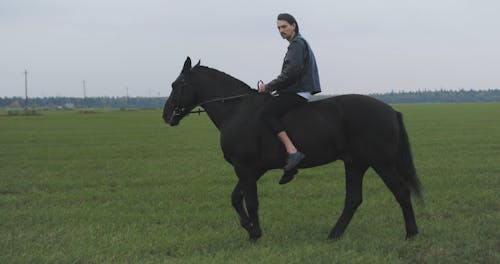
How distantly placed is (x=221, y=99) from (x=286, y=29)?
137 centimetres

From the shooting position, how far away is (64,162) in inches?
685

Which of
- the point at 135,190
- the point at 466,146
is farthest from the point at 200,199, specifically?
the point at 466,146

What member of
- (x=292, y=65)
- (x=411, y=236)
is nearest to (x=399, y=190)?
(x=411, y=236)

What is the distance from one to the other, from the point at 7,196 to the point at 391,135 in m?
8.21

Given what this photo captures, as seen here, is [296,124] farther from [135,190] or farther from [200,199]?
[135,190]

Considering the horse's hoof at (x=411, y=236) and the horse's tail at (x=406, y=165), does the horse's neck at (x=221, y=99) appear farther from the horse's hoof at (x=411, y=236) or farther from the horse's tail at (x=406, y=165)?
the horse's hoof at (x=411, y=236)

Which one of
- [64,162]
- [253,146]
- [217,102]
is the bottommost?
[64,162]

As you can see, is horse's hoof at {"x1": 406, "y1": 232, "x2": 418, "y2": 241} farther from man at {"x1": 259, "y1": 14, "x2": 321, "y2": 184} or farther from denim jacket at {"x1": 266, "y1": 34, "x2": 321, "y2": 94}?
denim jacket at {"x1": 266, "y1": 34, "x2": 321, "y2": 94}

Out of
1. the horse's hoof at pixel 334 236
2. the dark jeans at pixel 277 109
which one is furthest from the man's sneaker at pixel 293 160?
the horse's hoof at pixel 334 236

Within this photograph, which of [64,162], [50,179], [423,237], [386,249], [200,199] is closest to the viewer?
[386,249]

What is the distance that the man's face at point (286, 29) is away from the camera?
6727 millimetres

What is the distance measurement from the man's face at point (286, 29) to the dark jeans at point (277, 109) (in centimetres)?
80

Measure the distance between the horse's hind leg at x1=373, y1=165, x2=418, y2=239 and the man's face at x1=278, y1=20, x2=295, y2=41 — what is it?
2145 mm

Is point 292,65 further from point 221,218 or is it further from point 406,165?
point 221,218
